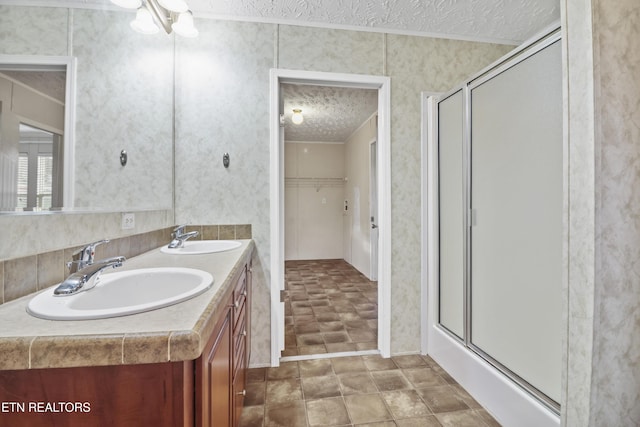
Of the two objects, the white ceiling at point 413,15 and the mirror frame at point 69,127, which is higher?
the white ceiling at point 413,15

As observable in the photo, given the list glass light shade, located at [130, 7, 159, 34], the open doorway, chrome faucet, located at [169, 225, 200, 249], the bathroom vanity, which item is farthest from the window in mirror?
A: the open doorway

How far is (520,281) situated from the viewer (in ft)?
4.75

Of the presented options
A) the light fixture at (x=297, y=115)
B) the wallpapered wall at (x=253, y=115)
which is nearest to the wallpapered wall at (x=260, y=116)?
the wallpapered wall at (x=253, y=115)

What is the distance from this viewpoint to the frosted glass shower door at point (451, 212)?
1.91 metres

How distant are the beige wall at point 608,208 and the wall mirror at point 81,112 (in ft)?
5.84

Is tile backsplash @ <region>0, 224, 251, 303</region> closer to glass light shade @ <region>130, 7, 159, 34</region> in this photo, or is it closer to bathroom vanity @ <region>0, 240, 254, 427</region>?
bathroom vanity @ <region>0, 240, 254, 427</region>

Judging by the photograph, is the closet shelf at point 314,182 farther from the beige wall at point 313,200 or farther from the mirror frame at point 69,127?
the mirror frame at point 69,127

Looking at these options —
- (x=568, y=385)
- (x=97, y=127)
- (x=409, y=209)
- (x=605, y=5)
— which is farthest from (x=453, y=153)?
(x=97, y=127)

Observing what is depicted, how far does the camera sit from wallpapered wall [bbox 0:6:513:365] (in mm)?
1985

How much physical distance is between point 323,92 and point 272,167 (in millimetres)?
1817

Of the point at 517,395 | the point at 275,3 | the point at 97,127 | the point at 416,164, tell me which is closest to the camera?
the point at 97,127

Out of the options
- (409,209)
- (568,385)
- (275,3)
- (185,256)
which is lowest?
(568,385)

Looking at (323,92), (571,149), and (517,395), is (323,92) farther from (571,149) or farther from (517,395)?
(517,395)

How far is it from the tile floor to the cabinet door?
1.28m
